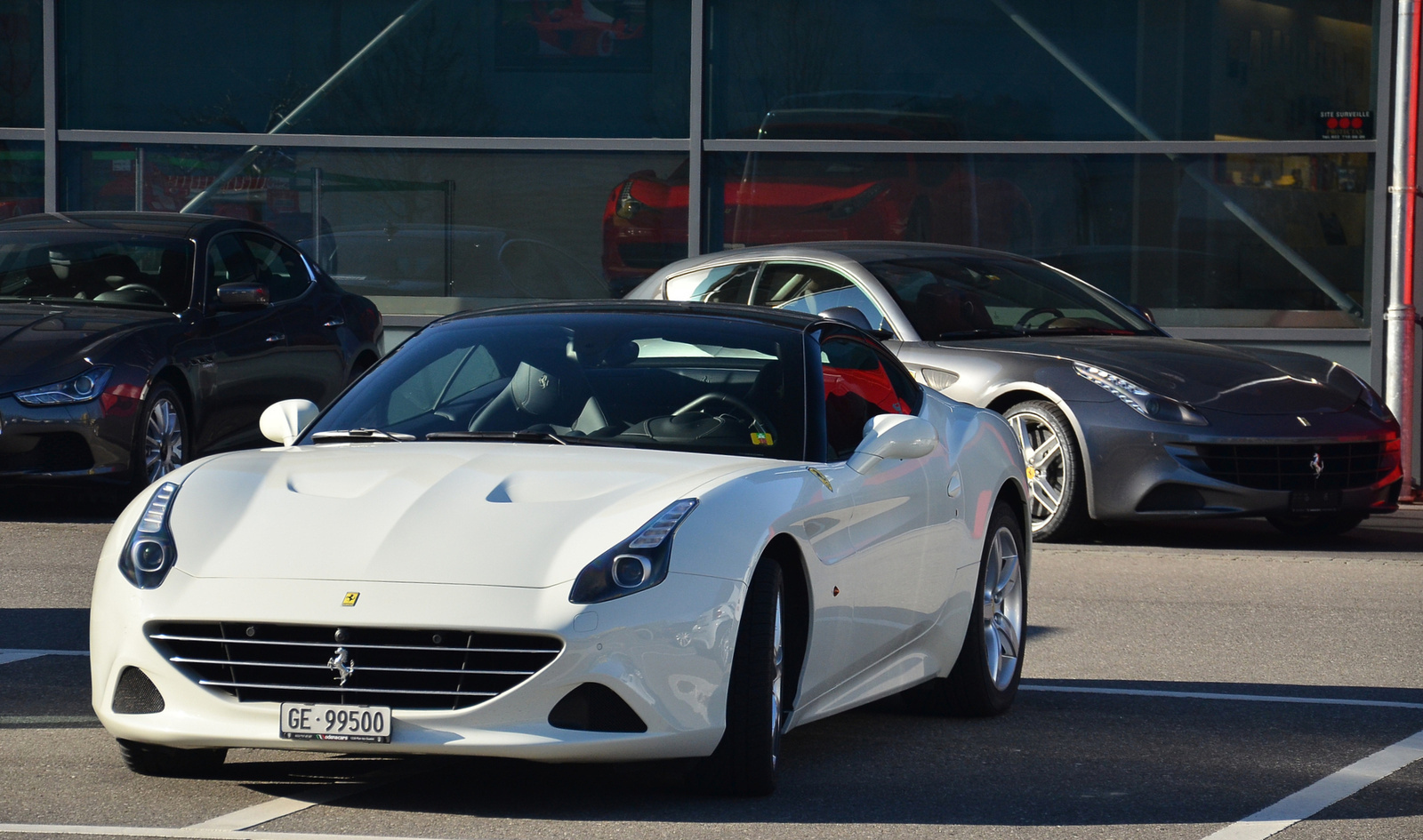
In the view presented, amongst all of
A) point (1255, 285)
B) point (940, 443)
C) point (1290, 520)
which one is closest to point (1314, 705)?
point (940, 443)

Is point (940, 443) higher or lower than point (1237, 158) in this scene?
lower

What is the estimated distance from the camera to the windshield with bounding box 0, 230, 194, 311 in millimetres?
11844

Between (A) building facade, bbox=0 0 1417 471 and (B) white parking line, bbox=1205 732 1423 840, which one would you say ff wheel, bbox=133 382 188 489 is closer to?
(A) building facade, bbox=0 0 1417 471

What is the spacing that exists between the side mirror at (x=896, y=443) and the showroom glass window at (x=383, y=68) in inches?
434

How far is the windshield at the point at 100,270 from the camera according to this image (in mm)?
11844

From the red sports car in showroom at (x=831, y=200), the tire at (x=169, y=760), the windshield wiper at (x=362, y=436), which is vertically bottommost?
the tire at (x=169, y=760)

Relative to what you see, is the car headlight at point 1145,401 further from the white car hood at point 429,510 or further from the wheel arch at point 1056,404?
the white car hood at point 429,510

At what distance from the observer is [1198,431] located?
34.3ft

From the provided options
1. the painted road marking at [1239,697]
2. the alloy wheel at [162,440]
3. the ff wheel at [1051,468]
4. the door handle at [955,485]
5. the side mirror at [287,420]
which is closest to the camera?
the side mirror at [287,420]

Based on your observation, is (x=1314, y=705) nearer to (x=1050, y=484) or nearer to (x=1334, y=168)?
(x=1050, y=484)

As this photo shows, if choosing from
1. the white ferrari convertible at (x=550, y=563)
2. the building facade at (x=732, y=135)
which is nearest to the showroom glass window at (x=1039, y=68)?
the building facade at (x=732, y=135)

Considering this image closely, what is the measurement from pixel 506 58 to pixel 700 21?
5.21ft

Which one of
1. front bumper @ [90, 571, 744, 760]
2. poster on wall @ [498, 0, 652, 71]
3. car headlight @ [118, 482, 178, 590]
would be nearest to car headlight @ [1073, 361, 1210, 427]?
front bumper @ [90, 571, 744, 760]

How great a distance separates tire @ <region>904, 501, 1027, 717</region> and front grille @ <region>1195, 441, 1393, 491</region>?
148 inches
